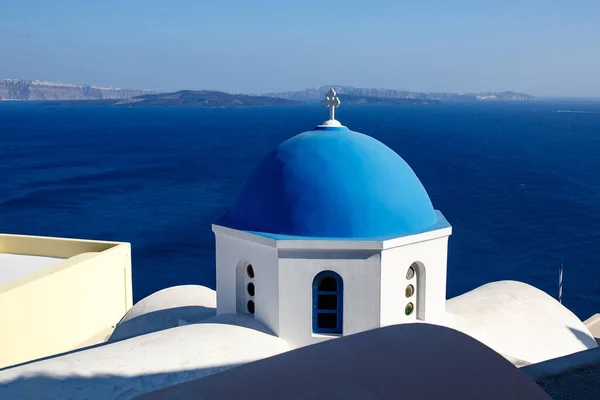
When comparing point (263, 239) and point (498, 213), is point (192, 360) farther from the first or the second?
point (498, 213)

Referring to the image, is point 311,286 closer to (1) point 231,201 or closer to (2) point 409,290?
(2) point 409,290

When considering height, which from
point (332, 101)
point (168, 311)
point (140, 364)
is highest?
point (332, 101)

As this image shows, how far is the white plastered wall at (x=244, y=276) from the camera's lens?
8891mm

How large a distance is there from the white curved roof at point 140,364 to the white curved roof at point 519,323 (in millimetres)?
3370

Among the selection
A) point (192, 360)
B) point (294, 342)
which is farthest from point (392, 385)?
point (294, 342)

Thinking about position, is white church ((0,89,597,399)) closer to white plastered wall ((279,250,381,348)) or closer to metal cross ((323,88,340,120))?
white plastered wall ((279,250,381,348))

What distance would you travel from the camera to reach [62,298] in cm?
1345

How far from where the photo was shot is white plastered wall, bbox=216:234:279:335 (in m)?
8.89

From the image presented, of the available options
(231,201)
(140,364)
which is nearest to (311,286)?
(140,364)

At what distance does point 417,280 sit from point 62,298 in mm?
8137

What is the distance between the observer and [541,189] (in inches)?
1980

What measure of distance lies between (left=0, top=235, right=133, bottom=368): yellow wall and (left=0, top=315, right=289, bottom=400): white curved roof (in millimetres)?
4972

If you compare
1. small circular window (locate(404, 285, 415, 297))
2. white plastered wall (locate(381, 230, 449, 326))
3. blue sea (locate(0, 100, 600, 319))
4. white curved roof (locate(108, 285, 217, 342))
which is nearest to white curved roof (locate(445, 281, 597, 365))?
white plastered wall (locate(381, 230, 449, 326))

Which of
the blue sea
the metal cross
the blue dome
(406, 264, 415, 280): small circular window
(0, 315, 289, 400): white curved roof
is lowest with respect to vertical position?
the blue sea
